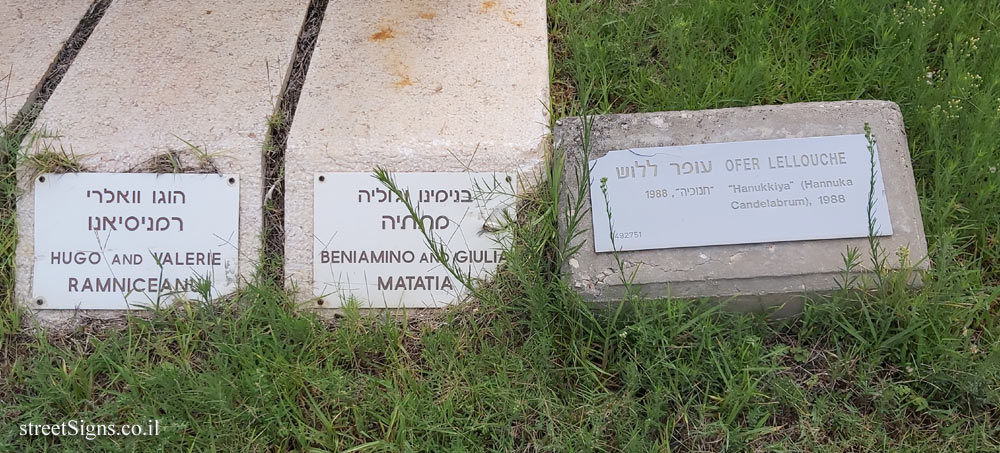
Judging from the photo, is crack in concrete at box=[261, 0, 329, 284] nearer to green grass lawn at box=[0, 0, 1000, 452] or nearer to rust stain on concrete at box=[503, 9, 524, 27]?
green grass lawn at box=[0, 0, 1000, 452]

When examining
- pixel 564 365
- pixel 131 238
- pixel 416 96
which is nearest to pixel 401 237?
pixel 416 96

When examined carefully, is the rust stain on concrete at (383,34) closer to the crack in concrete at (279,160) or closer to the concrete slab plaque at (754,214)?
the crack in concrete at (279,160)

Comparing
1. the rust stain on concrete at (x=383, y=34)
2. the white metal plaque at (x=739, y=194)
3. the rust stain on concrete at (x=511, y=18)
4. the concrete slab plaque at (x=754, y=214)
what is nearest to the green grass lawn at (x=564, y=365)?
the concrete slab plaque at (x=754, y=214)

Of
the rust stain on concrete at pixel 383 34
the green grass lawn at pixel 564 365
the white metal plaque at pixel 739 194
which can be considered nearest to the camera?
the green grass lawn at pixel 564 365

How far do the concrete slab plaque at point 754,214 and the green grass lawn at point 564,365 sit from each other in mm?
78

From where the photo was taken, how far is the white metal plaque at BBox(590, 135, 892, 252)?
1.90 meters

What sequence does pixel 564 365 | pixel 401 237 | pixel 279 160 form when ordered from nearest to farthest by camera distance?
pixel 564 365
pixel 401 237
pixel 279 160

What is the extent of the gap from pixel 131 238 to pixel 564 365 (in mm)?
1408

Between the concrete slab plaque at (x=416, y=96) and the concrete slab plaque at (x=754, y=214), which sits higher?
the concrete slab plaque at (x=416, y=96)

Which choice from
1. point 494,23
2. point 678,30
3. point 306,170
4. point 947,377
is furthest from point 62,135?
point 947,377

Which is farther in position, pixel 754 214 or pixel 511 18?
pixel 511 18

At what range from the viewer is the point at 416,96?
230cm

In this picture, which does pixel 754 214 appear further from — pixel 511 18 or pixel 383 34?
pixel 383 34

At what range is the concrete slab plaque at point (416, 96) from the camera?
7.06ft
